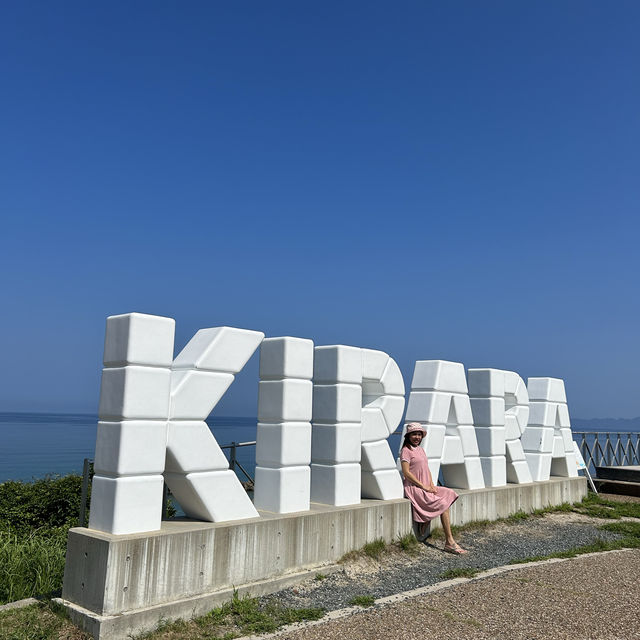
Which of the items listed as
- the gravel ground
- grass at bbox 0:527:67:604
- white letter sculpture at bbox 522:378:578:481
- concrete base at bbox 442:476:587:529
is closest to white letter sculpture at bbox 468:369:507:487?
concrete base at bbox 442:476:587:529

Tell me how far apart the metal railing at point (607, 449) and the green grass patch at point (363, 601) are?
45.6ft

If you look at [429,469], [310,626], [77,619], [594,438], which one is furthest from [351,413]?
[594,438]

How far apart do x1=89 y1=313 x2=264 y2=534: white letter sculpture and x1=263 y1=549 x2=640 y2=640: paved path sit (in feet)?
6.02

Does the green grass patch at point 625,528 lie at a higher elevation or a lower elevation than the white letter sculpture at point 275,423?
lower

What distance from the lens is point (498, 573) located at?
7719mm

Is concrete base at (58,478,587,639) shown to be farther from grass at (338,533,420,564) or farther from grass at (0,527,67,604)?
grass at (0,527,67,604)

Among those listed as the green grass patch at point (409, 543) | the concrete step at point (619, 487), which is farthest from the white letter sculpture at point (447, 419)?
the concrete step at point (619, 487)

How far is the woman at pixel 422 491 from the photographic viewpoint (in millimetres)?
9242

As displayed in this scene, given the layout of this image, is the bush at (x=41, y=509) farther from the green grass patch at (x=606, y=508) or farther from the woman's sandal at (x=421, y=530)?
the green grass patch at (x=606, y=508)

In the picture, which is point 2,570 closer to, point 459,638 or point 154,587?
point 154,587

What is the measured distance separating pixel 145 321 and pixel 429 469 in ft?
19.0

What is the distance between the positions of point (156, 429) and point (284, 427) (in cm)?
188

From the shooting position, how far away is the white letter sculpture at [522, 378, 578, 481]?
13.5m

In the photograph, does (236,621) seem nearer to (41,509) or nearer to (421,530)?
(421,530)
